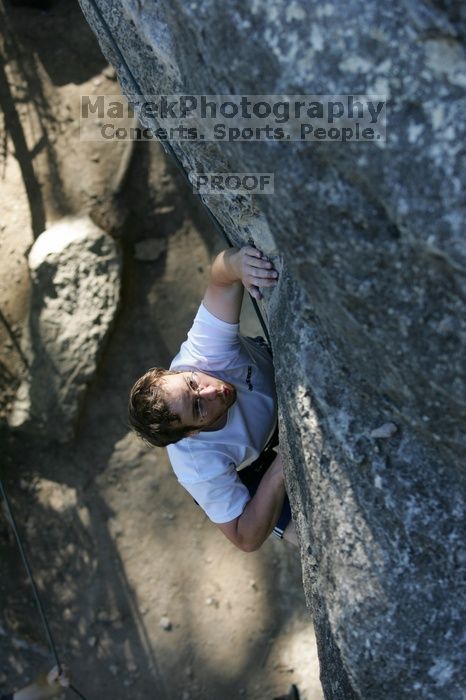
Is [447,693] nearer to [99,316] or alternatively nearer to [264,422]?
[264,422]

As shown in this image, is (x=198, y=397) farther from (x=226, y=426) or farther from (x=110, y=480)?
(x=110, y=480)

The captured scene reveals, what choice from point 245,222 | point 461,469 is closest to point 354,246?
point 461,469

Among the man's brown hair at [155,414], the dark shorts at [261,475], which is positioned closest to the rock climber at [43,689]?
the dark shorts at [261,475]

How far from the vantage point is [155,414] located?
175 cm

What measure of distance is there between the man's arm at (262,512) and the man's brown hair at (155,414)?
23 centimetres

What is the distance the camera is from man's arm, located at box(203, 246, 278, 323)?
65.7 inches

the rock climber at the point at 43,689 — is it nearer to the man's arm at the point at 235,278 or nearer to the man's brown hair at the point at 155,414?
the man's brown hair at the point at 155,414

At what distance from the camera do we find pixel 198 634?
334 cm

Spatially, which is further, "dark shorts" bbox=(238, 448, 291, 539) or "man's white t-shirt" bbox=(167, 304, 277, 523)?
"dark shorts" bbox=(238, 448, 291, 539)

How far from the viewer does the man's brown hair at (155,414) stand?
174 cm

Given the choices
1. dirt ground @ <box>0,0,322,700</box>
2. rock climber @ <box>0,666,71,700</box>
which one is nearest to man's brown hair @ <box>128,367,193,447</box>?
dirt ground @ <box>0,0,322,700</box>

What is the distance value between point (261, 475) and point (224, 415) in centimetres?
22

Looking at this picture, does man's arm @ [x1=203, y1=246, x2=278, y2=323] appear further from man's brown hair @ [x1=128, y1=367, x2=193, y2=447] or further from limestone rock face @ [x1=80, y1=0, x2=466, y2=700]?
man's brown hair @ [x1=128, y1=367, x2=193, y2=447]

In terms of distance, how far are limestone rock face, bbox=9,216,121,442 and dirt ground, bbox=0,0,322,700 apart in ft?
0.32
